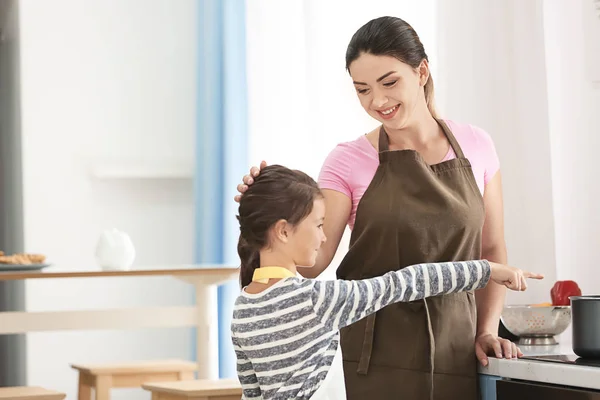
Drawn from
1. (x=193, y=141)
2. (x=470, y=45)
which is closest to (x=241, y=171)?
(x=193, y=141)

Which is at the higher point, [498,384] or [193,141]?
[193,141]

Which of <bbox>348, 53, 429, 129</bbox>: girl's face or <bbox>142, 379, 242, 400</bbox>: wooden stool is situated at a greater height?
<bbox>348, 53, 429, 129</bbox>: girl's face

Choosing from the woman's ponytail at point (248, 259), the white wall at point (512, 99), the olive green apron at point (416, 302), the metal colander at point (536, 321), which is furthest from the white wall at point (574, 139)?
the woman's ponytail at point (248, 259)

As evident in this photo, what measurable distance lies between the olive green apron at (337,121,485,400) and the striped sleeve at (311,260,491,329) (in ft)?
0.40

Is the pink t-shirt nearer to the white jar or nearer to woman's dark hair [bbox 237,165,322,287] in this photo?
woman's dark hair [bbox 237,165,322,287]

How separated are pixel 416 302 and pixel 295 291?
0.99ft

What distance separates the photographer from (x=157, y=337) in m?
5.06

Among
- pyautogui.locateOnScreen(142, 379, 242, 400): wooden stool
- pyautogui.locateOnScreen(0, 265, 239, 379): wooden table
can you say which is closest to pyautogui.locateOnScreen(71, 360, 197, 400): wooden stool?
pyautogui.locateOnScreen(0, 265, 239, 379): wooden table

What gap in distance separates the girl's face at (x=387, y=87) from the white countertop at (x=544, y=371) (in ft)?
1.54

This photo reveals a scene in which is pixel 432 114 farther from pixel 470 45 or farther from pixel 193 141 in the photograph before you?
pixel 193 141

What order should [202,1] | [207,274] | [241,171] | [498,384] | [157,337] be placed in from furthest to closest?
[157,337] < [202,1] < [241,171] < [207,274] < [498,384]

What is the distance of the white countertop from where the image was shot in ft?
4.94

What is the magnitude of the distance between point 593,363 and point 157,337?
372 cm

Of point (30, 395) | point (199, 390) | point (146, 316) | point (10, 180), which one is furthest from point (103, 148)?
point (199, 390)
